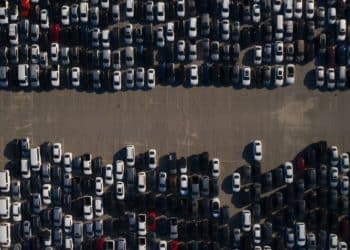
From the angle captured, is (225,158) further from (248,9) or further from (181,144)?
(248,9)

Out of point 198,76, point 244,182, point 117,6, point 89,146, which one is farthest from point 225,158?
point 117,6

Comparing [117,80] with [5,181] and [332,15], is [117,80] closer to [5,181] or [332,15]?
[5,181]

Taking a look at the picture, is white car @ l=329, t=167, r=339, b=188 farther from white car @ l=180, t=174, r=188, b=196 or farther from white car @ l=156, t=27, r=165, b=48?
white car @ l=156, t=27, r=165, b=48

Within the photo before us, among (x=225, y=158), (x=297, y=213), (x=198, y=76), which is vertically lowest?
(x=297, y=213)

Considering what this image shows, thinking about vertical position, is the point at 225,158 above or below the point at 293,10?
below

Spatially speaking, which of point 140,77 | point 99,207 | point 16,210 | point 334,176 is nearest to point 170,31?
point 140,77

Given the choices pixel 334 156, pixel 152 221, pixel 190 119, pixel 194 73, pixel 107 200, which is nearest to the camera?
pixel 334 156
